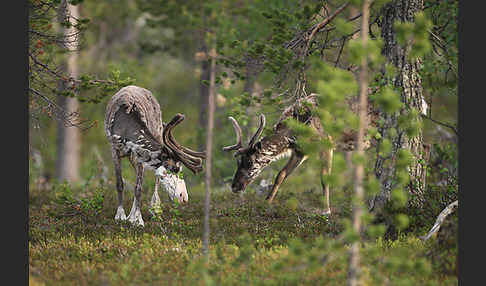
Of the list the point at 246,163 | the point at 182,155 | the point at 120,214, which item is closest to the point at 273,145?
the point at 246,163

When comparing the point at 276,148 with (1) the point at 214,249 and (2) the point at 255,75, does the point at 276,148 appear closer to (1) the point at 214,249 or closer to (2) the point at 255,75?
(2) the point at 255,75

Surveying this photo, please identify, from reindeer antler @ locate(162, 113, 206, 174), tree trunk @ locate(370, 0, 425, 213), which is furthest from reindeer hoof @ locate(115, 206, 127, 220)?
tree trunk @ locate(370, 0, 425, 213)

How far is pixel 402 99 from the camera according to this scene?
8656 mm

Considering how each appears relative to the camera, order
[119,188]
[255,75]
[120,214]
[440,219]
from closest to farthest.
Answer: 1. [440,219]
2. [120,214]
3. [119,188]
4. [255,75]

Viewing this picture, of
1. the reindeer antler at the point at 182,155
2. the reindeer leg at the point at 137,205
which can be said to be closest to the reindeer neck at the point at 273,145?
the reindeer antler at the point at 182,155

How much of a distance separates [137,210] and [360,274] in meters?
5.15

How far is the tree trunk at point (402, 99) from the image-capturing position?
8508 millimetres

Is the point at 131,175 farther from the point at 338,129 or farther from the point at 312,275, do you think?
the point at 338,129

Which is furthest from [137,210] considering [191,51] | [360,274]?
[191,51]

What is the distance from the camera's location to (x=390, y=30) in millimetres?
8805

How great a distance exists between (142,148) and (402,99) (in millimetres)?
4502

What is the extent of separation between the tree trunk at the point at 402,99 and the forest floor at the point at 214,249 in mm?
891

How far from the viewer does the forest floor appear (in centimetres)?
649

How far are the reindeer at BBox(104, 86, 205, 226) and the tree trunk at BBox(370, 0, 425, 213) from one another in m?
3.23
